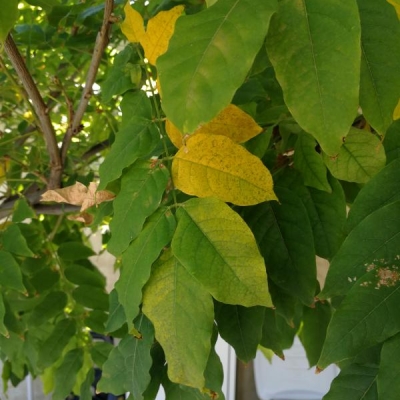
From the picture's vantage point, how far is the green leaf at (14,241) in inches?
19.3

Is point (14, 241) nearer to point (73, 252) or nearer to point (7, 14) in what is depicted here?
point (73, 252)

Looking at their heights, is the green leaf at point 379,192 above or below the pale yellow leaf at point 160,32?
below

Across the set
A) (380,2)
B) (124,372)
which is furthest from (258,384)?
(380,2)

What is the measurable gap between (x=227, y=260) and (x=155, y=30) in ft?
0.43

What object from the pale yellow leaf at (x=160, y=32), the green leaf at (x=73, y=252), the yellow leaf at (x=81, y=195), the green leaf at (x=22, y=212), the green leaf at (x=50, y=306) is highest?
the pale yellow leaf at (x=160, y=32)

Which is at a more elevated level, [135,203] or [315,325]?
[135,203]

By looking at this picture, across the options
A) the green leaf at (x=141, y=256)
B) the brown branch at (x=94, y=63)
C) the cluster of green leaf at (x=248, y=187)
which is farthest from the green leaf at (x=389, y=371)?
the brown branch at (x=94, y=63)

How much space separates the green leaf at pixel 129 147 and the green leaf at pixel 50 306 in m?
0.29

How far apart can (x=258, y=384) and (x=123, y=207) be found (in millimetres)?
1584

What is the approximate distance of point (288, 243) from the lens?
0.36 meters

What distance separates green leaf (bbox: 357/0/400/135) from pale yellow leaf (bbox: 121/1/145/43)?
142mm

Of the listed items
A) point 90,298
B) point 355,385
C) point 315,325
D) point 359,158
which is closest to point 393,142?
point 359,158

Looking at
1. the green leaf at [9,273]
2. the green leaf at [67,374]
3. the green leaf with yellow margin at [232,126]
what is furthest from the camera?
the green leaf at [67,374]

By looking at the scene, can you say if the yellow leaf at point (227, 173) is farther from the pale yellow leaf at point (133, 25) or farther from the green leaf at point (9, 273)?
the green leaf at point (9, 273)
